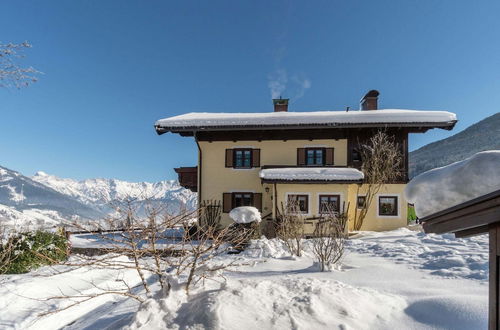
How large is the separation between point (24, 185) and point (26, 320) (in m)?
257

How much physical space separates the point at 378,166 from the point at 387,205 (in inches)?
85.1

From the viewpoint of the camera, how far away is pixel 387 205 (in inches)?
510

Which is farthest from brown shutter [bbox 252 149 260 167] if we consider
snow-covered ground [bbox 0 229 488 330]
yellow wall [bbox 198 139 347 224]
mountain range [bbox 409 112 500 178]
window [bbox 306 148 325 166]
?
mountain range [bbox 409 112 500 178]

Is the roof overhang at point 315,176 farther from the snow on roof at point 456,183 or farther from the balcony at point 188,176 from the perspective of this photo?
the snow on roof at point 456,183

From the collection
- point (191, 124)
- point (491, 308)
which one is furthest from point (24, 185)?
point (491, 308)

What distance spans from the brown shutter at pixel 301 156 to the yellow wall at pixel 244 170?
0.59 feet

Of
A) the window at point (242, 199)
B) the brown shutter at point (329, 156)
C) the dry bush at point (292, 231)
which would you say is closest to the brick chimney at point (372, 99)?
the brown shutter at point (329, 156)

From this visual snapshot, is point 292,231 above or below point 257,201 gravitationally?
below

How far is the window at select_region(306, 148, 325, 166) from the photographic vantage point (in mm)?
13719

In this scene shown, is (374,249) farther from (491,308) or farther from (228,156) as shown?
(228,156)

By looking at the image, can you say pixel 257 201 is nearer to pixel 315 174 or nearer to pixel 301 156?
pixel 301 156

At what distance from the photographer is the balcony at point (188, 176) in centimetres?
1523

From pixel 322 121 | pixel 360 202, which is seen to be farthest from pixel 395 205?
pixel 322 121

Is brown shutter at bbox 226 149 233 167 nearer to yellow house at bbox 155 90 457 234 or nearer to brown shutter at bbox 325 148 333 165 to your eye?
yellow house at bbox 155 90 457 234
